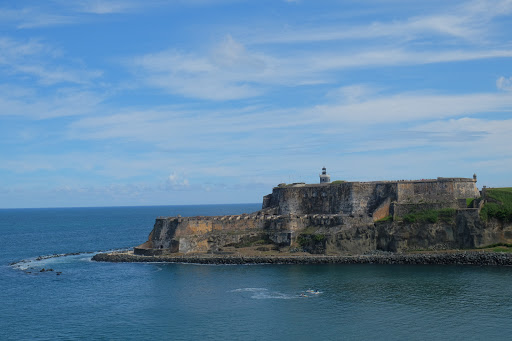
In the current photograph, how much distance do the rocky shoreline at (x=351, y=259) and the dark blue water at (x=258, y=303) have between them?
2.10m

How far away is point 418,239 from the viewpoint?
220ft

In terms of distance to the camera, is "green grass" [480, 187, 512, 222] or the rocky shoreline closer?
the rocky shoreline

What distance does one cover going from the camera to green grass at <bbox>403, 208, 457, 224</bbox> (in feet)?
219

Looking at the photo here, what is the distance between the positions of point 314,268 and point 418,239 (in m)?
14.5

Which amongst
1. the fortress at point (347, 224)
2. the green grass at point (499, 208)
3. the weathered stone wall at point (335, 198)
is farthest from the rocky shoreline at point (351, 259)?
the weathered stone wall at point (335, 198)

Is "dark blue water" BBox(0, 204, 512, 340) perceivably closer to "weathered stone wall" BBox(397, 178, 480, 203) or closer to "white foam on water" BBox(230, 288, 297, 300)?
"white foam on water" BBox(230, 288, 297, 300)

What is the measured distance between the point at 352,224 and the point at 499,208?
1805cm

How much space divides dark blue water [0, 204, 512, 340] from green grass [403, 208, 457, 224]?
8.43 metres

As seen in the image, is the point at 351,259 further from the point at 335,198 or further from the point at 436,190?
the point at 436,190

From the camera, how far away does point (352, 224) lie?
2756 inches

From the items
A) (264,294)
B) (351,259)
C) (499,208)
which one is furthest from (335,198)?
(264,294)

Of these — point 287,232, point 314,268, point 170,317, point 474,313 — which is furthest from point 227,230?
point 474,313

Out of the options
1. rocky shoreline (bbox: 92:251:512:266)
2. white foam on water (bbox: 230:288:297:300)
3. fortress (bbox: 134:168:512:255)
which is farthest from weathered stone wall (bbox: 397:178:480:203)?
white foam on water (bbox: 230:288:297:300)

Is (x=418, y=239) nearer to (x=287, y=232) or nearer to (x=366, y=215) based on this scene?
(x=366, y=215)
